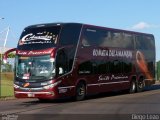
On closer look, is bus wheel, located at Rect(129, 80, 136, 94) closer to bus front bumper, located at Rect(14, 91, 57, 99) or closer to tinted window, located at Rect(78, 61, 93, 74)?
tinted window, located at Rect(78, 61, 93, 74)

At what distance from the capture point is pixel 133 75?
3059 centimetres

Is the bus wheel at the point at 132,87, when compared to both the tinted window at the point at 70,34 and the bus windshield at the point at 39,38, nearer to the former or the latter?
the tinted window at the point at 70,34

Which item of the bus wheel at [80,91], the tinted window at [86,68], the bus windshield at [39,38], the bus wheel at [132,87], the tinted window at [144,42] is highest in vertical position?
the bus windshield at [39,38]

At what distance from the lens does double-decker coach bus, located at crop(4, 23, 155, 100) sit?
21922mm

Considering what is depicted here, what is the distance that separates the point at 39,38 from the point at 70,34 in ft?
5.07

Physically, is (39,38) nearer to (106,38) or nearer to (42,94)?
(42,94)

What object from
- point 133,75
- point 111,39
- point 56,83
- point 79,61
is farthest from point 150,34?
point 56,83

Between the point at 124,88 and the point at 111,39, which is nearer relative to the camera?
the point at 111,39

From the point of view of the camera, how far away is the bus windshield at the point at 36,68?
21797 millimetres

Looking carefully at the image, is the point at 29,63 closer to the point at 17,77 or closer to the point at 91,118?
the point at 17,77

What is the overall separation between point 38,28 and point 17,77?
8.63 ft

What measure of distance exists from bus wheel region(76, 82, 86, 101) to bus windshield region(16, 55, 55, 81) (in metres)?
2.48

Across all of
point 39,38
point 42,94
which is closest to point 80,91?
point 42,94

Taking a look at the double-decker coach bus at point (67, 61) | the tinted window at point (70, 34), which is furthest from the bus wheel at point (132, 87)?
the tinted window at point (70, 34)
